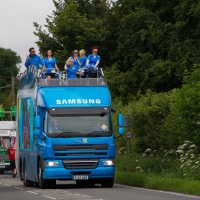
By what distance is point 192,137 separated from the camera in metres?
33.9

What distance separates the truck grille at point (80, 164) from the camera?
26.0 meters

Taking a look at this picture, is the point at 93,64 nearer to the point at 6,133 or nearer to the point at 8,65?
the point at 6,133

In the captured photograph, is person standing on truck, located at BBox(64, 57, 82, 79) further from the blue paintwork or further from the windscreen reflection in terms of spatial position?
the windscreen reflection

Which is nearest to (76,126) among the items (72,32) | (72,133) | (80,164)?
(72,133)

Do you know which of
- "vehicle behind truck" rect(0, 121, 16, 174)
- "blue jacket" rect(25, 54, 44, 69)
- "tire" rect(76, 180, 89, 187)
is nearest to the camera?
"tire" rect(76, 180, 89, 187)

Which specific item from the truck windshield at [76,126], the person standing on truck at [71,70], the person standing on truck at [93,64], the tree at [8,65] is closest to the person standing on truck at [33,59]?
the person standing on truck at [71,70]

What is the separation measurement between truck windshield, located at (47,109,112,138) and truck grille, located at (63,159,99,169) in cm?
80

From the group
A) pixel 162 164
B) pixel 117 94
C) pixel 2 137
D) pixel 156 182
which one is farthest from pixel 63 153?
pixel 117 94

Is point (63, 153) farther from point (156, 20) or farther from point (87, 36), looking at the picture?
point (87, 36)

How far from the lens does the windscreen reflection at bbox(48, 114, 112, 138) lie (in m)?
25.8

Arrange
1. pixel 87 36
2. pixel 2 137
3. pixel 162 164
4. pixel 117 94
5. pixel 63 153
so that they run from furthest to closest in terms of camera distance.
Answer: pixel 87 36
pixel 117 94
pixel 2 137
pixel 162 164
pixel 63 153

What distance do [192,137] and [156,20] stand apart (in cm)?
1972

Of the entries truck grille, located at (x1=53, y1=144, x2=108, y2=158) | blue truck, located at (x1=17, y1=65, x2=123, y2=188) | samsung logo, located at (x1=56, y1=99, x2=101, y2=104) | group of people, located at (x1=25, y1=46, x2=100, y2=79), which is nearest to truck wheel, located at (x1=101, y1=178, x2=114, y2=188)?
blue truck, located at (x1=17, y1=65, x2=123, y2=188)

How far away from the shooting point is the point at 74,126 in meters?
25.9
